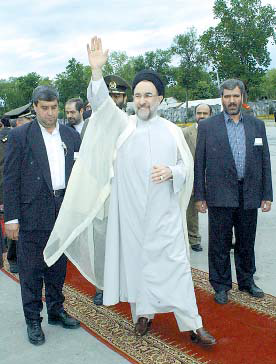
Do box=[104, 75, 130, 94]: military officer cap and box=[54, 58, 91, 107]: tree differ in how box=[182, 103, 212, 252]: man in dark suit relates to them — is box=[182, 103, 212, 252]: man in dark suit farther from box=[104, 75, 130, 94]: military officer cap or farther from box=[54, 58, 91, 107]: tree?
box=[54, 58, 91, 107]: tree

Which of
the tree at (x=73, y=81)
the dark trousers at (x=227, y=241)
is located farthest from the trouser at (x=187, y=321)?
the tree at (x=73, y=81)

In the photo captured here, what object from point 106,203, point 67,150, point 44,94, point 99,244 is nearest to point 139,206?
point 106,203

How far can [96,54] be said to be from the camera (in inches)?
131

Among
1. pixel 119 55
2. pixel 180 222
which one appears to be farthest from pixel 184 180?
pixel 119 55

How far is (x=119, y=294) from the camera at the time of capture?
3.68 m

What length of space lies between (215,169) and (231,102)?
619mm

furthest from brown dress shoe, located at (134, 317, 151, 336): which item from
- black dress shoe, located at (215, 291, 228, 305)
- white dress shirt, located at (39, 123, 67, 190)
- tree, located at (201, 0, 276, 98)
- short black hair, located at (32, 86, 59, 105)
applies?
tree, located at (201, 0, 276, 98)

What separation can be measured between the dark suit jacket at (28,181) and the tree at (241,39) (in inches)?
A: 1350

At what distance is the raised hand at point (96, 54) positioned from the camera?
3.30 metres

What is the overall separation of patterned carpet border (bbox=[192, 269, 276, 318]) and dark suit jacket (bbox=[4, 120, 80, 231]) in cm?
186

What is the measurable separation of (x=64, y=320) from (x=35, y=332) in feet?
0.99

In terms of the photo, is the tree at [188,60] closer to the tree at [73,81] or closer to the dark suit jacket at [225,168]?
the tree at [73,81]

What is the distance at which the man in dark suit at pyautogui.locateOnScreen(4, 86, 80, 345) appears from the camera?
11.8 ft

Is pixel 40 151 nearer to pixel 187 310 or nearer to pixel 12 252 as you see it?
pixel 187 310
